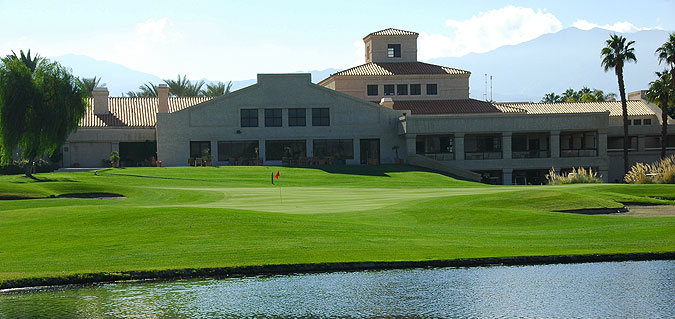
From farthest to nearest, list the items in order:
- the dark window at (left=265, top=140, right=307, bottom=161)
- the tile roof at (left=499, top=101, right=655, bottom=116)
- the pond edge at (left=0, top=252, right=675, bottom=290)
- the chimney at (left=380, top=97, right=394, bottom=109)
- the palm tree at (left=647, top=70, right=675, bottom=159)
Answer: the tile roof at (left=499, top=101, right=655, bottom=116) → the palm tree at (left=647, top=70, right=675, bottom=159) → the chimney at (left=380, top=97, right=394, bottom=109) → the dark window at (left=265, top=140, right=307, bottom=161) → the pond edge at (left=0, top=252, right=675, bottom=290)

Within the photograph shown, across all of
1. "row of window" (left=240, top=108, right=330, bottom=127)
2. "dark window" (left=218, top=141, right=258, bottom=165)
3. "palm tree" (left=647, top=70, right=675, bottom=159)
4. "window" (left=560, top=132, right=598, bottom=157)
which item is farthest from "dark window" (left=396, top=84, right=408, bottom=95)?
"palm tree" (left=647, top=70, right=675, bottom=159)

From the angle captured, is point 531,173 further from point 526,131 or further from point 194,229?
point 194,229

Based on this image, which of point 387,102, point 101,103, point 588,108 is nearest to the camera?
point 387,102

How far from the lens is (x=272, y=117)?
70688 mm

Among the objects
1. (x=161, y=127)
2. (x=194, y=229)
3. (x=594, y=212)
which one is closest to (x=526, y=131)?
(x=161, y=127)

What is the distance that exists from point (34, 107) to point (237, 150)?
22.1 m

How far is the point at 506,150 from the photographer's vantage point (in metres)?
69.9

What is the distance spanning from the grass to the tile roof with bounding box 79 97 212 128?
36899 millimetres

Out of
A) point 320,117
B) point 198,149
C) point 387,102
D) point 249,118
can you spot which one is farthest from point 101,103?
point 387,102

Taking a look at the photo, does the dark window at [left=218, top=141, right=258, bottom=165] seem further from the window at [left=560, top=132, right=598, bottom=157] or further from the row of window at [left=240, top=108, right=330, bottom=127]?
the window at [left=560, top=132, right=598, bottom=157]

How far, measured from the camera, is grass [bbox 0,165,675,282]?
65.5 feet

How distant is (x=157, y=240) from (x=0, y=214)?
9584 mm

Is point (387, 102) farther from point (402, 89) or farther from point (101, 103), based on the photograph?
point (101, 103)

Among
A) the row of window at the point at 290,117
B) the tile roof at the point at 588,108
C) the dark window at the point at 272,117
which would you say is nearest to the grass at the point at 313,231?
the row of window at the point at 290,117
